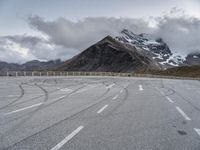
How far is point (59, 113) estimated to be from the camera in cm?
996

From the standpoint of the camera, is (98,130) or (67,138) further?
(98,130)

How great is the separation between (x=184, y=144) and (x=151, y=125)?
1.98 m

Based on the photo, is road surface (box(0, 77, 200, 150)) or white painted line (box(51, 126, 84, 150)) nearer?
white painted line (box(51, 126, 84, 150))

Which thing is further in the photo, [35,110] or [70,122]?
[35,110]

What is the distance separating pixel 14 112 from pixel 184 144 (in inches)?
249

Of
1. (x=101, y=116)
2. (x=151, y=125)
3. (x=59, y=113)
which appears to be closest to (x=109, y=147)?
(x=151, y=125)

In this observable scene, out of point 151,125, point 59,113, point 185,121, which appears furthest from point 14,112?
point 185,121

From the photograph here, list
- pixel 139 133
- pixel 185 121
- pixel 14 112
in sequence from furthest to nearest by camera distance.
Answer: pixel 14 112
pixel 185 121
pixel 139 133

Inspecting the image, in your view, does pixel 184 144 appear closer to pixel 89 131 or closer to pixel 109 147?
pixel 109 147

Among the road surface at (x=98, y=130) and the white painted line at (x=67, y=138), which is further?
the road surface at (x=98, y=130)

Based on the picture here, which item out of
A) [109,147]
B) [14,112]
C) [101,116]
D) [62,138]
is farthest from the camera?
[14,112]

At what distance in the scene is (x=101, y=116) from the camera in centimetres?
938

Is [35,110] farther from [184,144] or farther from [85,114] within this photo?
[184,144]

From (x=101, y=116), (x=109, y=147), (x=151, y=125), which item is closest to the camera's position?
(x=109, y=147)
